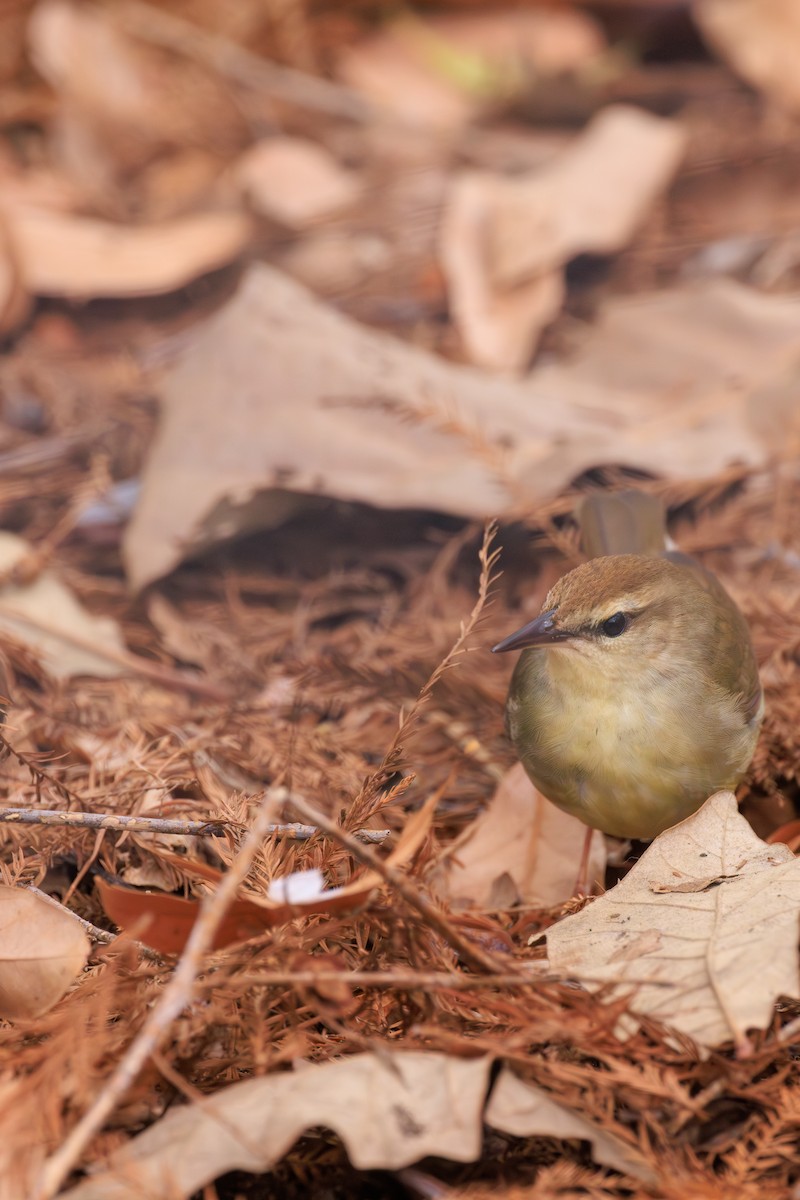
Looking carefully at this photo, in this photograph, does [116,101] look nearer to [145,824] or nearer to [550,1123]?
[145,824]

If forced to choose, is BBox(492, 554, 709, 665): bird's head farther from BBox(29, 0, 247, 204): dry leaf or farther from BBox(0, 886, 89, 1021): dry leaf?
BBox(29, 0, 247, 204): dry leaf

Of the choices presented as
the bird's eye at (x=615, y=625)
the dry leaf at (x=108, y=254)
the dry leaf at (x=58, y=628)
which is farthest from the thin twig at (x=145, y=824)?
the dry leaf at (x=108, y=254)

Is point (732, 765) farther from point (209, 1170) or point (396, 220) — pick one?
point (396, 220)

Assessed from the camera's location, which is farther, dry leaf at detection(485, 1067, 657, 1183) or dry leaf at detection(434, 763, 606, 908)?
dry leaf at detection(434, 763, 606, 908)

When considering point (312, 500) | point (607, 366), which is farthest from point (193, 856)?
point (607, 366)

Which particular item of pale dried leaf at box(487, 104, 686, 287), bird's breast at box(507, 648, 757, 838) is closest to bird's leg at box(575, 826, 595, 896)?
bird's breast at box(507, 648, 757, 838)

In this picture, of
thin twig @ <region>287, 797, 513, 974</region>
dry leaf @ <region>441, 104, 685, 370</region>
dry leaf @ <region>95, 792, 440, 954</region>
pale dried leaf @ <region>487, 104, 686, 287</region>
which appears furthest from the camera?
pale dried leaf @ <region>487, 104, 686, 287</region>

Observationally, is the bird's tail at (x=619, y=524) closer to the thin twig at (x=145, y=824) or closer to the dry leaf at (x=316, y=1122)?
the thin twig at (x=145, y=824)
